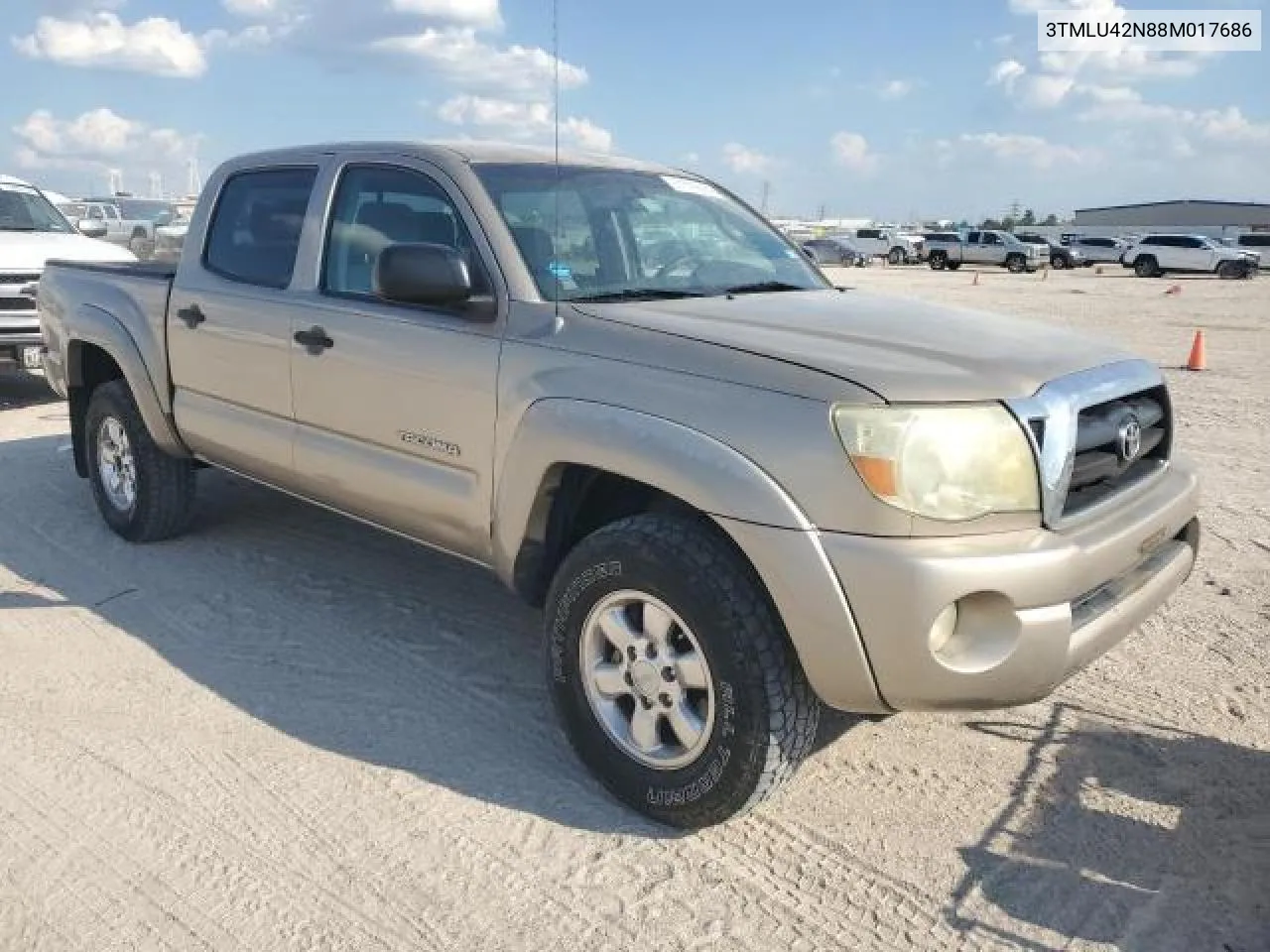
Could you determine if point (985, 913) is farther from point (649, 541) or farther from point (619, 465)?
point (619, 465)

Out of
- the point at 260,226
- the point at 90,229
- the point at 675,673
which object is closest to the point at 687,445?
the point at 675,673

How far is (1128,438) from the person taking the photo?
301 cm

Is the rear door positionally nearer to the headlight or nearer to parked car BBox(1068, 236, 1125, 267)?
the headlight

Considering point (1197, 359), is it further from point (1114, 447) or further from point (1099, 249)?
point (1099, 249)

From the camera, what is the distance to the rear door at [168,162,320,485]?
4.21 m

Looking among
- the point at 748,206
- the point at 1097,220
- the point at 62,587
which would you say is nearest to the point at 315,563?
the point at 62,587

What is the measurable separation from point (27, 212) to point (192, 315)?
7.09 meters

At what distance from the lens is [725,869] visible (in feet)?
9.22

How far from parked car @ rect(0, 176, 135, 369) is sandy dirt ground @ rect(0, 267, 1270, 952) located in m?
4.99

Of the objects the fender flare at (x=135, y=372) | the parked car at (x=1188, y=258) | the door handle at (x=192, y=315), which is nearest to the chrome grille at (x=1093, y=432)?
the door handle at (x=192, y=315)

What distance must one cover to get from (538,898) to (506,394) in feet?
4.68

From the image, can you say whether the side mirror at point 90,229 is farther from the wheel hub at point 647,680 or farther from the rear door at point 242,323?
the wheel hub at point 647,680

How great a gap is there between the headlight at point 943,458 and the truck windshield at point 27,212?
988 cm

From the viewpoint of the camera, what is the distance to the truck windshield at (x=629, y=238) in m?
3.50
